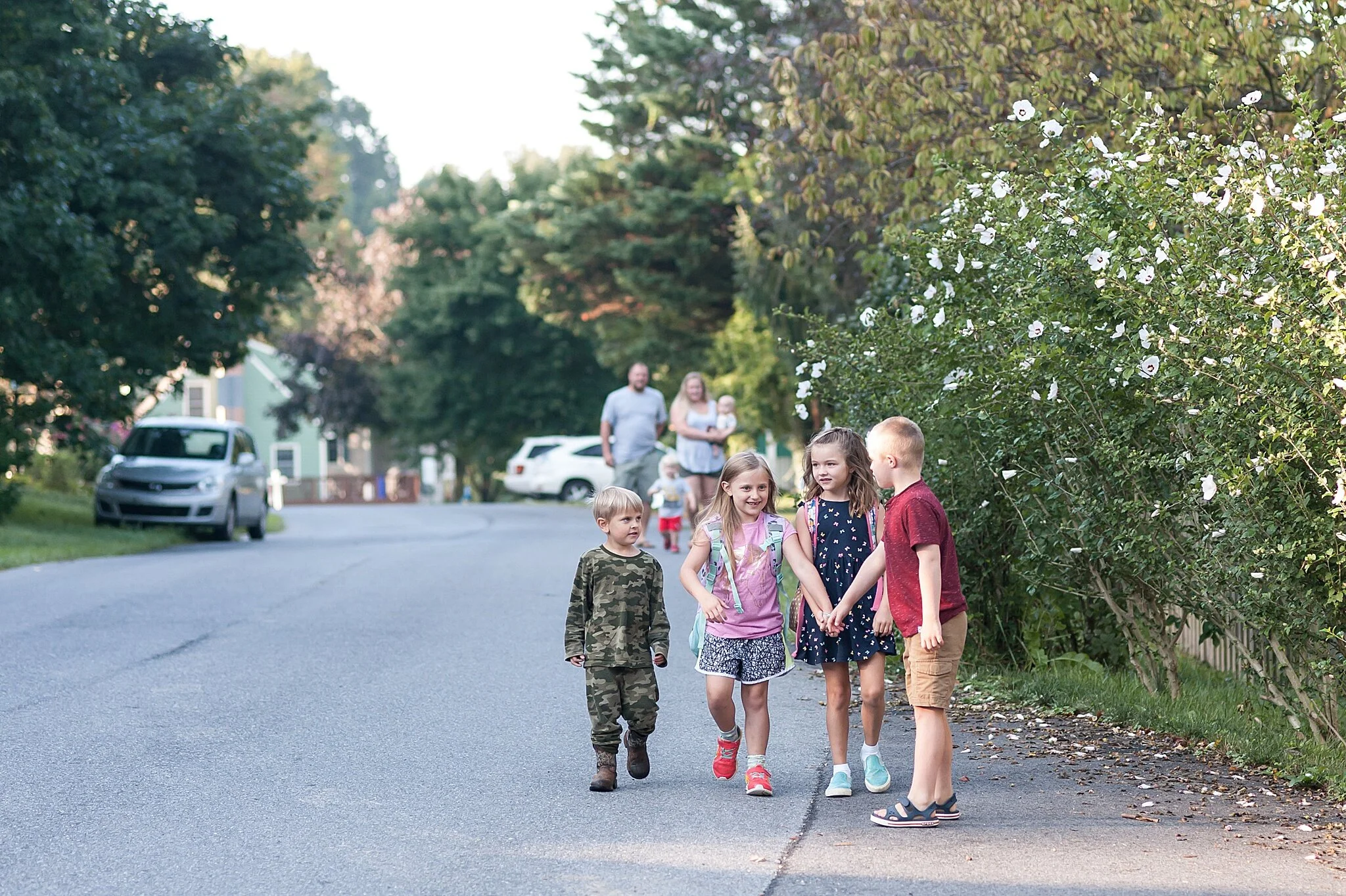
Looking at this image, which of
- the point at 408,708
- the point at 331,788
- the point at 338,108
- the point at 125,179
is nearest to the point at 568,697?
the point at 408,708

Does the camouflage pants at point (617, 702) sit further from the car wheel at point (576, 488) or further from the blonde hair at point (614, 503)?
the car wheel at point (576, 488)

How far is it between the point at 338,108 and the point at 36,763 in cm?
10712

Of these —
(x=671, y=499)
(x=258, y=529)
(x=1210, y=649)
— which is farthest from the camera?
(x=258, y=529)

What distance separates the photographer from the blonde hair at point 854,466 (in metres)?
6.23

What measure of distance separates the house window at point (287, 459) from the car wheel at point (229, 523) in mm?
49870

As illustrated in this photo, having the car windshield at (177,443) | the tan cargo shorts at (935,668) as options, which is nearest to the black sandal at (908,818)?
the tan cargo shorts at (935,668)

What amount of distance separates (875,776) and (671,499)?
1224cm

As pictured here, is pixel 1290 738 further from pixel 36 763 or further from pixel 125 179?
pixel 125 179

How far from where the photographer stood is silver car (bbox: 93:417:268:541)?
2220 centimetres

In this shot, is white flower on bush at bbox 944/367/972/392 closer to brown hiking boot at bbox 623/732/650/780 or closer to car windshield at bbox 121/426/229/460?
brown hiking boot at bbox 623/732/650/780

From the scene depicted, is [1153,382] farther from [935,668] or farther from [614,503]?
[614,503]

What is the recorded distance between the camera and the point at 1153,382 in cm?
641

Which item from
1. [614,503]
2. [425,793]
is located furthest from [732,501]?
[425,793]

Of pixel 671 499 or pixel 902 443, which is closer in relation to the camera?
pixel 902 443
